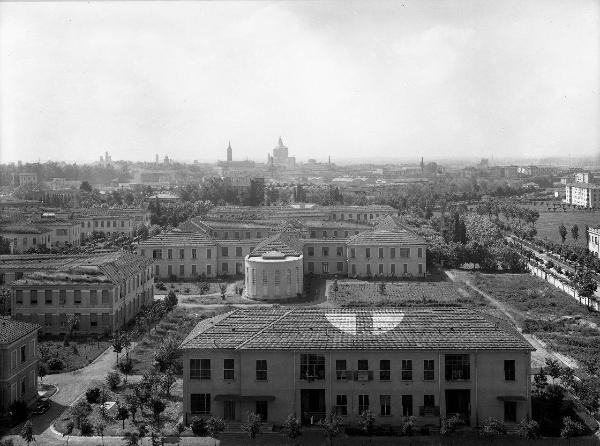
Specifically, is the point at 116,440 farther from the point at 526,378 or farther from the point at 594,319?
the point at 594,319

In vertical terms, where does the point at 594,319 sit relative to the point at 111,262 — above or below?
below

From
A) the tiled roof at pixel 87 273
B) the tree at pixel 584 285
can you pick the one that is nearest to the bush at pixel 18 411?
the tiled roof at pixel 87 273

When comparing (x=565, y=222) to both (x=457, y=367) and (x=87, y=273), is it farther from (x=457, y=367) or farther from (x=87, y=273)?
(x=457, y=367)

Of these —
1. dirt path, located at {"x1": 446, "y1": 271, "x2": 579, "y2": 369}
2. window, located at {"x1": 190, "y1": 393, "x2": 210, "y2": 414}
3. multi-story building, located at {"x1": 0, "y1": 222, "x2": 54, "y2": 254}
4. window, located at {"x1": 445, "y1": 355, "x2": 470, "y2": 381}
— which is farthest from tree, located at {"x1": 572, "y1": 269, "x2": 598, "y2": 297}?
multi-story building, located at {"x1": 0, "y1": 222, "x2": 54, "y2": 254}

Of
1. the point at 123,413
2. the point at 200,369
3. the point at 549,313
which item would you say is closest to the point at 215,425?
the point at 200,369

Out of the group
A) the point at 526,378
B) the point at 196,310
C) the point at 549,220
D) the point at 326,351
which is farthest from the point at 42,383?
the point at 549,220

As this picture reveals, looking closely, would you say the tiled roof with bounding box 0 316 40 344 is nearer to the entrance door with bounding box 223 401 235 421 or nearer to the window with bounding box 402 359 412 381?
the entrance door with bounding box 223 401 235 421

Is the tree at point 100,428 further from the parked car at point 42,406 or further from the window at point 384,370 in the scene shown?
the window at point 384,370
